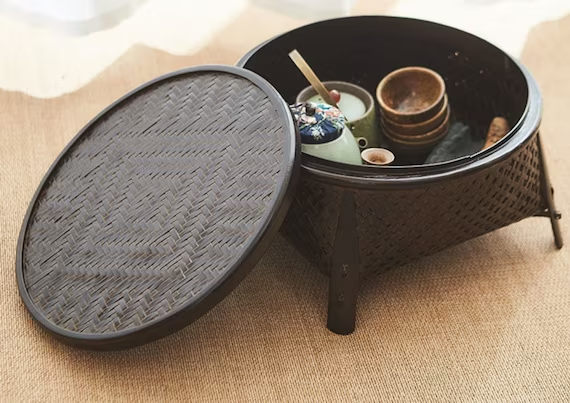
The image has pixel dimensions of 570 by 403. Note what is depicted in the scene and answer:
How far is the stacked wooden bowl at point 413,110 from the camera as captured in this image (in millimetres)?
1460

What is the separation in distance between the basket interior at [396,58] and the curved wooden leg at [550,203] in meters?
0.15

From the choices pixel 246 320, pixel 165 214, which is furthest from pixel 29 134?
pixel 246 320

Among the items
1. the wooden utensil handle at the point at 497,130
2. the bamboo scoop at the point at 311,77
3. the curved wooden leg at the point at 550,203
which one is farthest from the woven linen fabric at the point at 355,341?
the bamboo scoop at the point at 311,77

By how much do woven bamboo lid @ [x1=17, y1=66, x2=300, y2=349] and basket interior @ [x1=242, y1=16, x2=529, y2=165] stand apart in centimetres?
22

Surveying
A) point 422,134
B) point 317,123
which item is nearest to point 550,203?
point 422,134

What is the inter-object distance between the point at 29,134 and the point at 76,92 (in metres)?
0.19

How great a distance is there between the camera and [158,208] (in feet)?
4.06

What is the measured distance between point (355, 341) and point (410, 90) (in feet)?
1.92

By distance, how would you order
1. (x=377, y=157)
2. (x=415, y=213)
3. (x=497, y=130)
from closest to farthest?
(x=415, y=213) → (x=377, y=157) → (x=497, y=130)

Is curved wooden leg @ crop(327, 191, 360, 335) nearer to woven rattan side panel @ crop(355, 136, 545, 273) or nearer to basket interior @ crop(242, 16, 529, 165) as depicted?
woven rattan side panel @ crop(355, 136, 545, 273)

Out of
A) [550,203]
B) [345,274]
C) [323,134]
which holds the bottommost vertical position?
[550,203]

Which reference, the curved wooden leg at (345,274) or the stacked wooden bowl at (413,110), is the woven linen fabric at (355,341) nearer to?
the curved wooden leg at (345,274)

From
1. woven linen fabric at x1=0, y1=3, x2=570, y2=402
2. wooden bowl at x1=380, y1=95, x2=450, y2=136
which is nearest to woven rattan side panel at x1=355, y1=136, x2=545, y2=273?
woven linen fabric at x1=0, y1=3, x2=570, y2=402

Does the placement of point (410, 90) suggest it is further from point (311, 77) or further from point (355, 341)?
point (355, 341)
